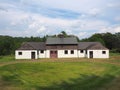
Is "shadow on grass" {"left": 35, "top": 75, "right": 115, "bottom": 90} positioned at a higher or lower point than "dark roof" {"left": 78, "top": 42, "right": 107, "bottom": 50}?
lower

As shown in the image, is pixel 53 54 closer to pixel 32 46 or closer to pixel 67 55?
pixel 67 55

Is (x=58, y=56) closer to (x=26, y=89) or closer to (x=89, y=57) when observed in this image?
(x=89, y=57)

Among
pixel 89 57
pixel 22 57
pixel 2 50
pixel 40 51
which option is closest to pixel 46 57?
pixel 40 51

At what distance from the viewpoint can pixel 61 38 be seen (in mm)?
71188

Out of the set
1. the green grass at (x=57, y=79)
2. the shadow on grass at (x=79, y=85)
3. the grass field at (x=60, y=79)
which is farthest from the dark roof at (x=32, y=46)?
the shadow on grass at (x=79, y=85)

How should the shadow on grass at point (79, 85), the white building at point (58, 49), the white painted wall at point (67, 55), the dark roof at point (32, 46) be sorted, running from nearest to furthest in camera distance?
the shadow on grass at point (79, 85) → the dark roof at point (32, 46) → the white building at point (58, 49) → the white painted wall at point (67, 55)

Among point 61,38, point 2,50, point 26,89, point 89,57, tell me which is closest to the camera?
point 26,89

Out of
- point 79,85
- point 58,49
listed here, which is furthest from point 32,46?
point 79,85

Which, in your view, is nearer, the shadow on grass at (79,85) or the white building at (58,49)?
the shadow on grass at (79,85)

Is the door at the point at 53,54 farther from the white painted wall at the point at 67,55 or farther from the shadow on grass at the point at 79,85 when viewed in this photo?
the shadow on grass at the point at 79,85

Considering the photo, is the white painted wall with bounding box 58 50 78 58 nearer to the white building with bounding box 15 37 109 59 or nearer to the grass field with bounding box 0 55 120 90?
the white building with bounding box 15 37 109 59

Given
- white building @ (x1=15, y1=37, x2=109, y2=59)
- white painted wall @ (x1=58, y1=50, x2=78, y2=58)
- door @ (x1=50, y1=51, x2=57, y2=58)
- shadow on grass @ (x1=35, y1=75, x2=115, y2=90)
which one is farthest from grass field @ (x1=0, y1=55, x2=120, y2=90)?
door @ (x1=50, y1=51, x2=57, y2=58)

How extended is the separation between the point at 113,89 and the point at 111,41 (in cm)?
9157

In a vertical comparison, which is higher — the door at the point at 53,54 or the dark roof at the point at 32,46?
the dark roof at the point at 32,46
